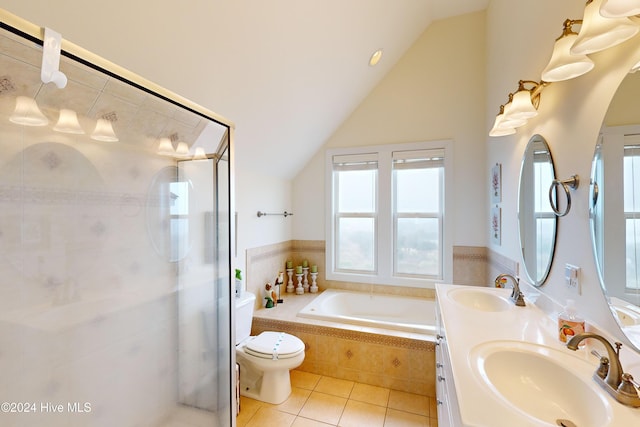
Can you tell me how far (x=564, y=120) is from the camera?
1250mm

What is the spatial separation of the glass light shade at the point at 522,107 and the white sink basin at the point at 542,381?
1154mm

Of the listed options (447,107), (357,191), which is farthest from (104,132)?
(447,107)

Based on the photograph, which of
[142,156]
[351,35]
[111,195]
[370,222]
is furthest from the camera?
[370,222]

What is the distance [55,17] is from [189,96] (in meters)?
0.63

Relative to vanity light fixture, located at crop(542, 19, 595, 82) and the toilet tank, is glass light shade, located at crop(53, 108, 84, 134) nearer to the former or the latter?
the toilet tank

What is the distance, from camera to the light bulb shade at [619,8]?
703 millimetres

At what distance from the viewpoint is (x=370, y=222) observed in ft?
10.5

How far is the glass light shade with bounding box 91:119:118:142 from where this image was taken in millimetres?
1126

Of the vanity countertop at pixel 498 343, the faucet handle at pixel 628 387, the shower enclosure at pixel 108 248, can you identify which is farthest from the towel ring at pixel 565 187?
the shower enclosure at pixel 108 248

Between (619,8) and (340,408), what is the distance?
2.40 m

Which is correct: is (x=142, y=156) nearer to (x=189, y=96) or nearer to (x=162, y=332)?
(x=189, y=96)

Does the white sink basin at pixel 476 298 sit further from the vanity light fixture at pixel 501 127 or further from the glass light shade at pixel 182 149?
the glass light shade at pixel 182 149

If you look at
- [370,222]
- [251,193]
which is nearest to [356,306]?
[370,222]

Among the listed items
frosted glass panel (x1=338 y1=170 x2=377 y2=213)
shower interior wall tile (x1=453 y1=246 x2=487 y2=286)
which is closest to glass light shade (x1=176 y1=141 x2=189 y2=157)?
frosted glass panel (x1=338 y1=170 x2=377 y2=213)
